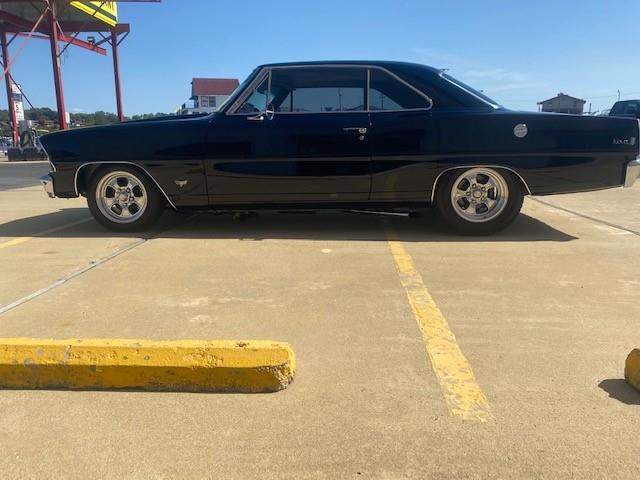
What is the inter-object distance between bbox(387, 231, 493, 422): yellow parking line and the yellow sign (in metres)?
21.3

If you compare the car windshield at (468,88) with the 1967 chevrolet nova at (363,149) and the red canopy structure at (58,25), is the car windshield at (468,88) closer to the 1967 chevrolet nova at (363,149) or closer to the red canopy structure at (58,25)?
the 1967 chevrolet nova at (363,149)

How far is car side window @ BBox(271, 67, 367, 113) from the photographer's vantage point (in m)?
5.34

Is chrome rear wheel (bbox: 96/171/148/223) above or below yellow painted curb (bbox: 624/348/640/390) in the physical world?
above

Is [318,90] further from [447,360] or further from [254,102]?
[447,360]

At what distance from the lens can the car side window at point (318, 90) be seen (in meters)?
5.34

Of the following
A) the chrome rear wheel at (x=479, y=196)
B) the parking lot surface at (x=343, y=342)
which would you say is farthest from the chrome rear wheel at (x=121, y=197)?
the chrome rear wheel at (x=479, y=196)

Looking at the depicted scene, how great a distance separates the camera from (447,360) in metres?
2.76

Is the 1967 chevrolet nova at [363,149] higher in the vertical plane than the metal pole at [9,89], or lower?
lower

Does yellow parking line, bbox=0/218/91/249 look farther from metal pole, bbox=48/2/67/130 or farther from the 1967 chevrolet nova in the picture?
metal pole, bbox=48/2/67/130

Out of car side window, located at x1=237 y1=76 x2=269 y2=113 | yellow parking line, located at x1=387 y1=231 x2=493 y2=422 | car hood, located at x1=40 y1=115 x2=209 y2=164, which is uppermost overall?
car side window, located at x1=237 y1=76 x2=269 y2=113

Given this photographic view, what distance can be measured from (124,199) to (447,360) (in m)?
4.04

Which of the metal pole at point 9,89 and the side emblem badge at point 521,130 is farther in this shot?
the metal pole at point 9,89

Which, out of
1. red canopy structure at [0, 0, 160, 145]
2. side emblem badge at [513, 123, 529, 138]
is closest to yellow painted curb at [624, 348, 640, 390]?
side emblem badge at [513, 123, 529, 138]

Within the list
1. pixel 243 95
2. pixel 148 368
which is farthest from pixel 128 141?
pixel 148 368
